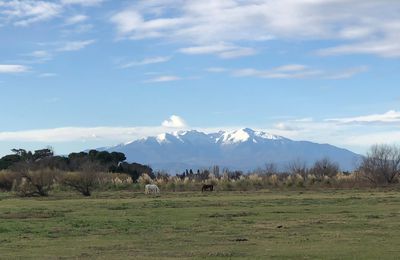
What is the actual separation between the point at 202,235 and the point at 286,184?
48.5 meters

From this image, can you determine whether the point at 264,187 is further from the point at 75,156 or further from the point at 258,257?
the point at 258,257

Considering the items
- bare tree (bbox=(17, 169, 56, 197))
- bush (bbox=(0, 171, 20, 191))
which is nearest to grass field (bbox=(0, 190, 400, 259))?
bare tree (bbox=(17, 169, 56, 197))

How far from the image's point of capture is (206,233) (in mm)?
23641

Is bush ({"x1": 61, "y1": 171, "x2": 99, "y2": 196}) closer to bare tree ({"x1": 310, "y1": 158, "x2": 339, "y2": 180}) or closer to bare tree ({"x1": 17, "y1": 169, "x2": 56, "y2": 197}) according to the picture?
bare tree ({"x1": 17, "y1": 169, "x2": 56, "y2": 197})

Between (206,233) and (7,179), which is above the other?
(7,179)

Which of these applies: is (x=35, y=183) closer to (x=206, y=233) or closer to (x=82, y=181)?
(x=82, y=181)

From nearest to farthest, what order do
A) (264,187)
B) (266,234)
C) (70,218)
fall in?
(266,234), (70,218), (264,187)

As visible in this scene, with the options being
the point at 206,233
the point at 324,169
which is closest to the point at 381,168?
the point at 324,169

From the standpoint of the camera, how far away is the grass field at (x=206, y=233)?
58.9ft

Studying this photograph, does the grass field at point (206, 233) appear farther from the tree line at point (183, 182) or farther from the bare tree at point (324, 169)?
the bare tree at point (324, 169)

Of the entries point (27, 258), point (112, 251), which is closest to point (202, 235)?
point (112, 251)

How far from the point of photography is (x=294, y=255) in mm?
17109

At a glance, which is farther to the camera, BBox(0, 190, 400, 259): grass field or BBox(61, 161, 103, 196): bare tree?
BBox(61, 161, 103, 196): bare tree

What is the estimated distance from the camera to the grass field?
1795cm
